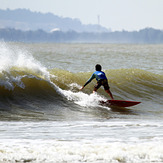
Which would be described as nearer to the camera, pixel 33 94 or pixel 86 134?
pixel 86 134

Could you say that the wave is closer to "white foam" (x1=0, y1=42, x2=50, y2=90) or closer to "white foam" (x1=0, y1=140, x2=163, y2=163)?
"white foam" (x1=0, y1=42, x2=50, y2=90)

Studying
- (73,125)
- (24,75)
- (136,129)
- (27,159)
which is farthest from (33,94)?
(27,159)

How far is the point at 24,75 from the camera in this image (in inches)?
577

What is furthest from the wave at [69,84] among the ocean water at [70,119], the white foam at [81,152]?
the white foam at [81,152]

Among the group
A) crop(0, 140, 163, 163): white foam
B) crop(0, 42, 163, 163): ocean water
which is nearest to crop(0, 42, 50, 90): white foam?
crop(0, 42, 163, 163): ocean water

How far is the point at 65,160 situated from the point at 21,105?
21.0 feet

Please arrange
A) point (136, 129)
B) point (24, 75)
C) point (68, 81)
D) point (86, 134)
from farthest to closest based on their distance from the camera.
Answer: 1. point (68, 81)
2. point (24, 75)
3. point (136, 129)
4. point (86, 134)

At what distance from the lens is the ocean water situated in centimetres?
659

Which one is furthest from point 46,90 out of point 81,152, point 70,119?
point 81,152

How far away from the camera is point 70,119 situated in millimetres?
10914

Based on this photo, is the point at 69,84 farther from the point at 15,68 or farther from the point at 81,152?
the point at 81,152

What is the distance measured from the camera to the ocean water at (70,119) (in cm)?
659

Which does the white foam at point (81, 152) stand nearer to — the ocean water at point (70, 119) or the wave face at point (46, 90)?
the ocean water at point (70, 119)

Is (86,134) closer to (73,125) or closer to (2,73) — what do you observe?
(73,125)
